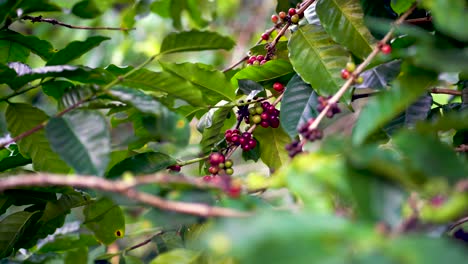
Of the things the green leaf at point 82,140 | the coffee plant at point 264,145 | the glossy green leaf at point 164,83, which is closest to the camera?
the coffee plant at point 264,145

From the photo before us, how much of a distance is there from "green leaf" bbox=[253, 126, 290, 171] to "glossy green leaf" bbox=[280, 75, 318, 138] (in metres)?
0.13

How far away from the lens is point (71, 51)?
717 millimetres

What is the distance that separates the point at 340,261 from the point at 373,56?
0.37 meters

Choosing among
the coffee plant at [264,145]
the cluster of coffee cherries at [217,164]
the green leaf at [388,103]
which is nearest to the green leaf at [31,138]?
the coffee plant at [264,145]

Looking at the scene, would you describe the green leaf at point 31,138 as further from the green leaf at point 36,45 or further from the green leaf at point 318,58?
the green leaf at point 318,58

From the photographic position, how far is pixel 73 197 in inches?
32.7

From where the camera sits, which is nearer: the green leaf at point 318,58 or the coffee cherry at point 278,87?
the green leaf at point 318,58

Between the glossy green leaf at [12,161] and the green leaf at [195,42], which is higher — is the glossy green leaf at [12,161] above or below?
below

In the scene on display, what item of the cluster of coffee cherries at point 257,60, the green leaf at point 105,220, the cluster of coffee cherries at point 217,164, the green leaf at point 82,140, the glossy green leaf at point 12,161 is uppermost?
the green leaf at point 82,140

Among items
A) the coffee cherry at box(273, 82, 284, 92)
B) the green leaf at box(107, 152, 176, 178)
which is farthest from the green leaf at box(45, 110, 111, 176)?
the coffee cherry at box(273, 82, 284, 92)

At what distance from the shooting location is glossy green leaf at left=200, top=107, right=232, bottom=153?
861mm

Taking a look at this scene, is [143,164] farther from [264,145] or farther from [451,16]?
[451,16]

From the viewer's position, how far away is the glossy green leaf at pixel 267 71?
33.7 inches

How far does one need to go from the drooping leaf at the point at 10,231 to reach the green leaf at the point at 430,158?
0.63m
